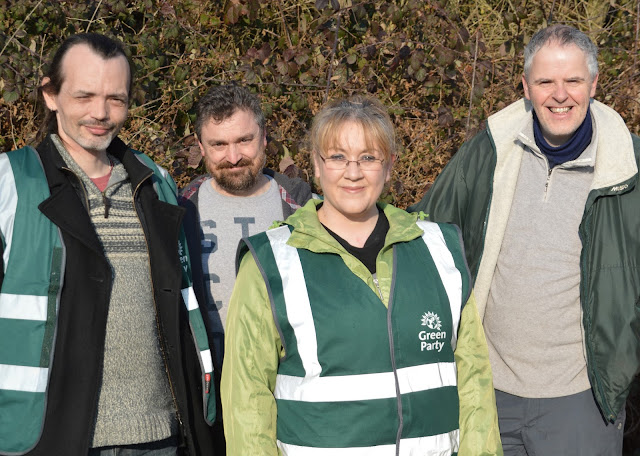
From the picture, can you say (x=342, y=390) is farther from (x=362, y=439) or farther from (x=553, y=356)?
(x=553, y=356)

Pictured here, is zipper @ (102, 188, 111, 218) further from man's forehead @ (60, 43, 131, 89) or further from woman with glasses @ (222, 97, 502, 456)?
woman with glasses @ (222, 97, 502, 456)

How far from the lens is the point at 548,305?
3.18 meters

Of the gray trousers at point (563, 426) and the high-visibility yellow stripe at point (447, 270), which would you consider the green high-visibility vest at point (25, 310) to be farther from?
the gray trousers at point (563, 426)

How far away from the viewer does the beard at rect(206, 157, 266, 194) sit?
3447mm

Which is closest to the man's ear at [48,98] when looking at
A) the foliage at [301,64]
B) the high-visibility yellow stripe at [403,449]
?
the high-visibility yellow stripe at [403,449]

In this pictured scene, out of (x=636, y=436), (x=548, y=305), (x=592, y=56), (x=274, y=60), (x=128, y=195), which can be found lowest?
(x=636, y=436)

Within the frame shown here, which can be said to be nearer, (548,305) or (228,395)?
(228,395)

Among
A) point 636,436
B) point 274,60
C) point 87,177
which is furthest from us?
point 636,436

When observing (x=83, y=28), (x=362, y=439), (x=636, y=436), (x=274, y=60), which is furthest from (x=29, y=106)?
(x=636, y=436)

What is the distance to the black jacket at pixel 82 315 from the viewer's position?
98.6 inches

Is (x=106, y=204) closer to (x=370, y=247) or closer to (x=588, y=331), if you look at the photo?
(x=370, y=247)

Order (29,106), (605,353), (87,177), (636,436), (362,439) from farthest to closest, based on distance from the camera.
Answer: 1. (636,436)
2. (29,106)
3. (605,353)
4. (87,177)
5. (362,439)

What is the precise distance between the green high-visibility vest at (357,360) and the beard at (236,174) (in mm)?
1018

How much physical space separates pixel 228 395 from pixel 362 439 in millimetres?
420
